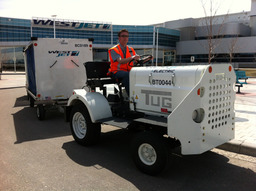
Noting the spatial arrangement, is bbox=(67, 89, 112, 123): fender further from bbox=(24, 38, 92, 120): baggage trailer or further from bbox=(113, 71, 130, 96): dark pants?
bbox=(24, 38, 92, 120): baggage trailer

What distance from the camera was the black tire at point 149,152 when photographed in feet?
12.4

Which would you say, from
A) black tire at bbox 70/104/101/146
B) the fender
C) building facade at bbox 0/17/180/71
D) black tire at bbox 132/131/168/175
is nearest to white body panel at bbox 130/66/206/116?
black tire at bbox 132/131/168/175

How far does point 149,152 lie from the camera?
4090 millimetres

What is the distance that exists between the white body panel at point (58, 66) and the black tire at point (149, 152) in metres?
5.60

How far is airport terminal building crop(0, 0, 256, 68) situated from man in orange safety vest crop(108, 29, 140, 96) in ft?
165

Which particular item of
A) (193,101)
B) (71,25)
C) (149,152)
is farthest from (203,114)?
(71,25)

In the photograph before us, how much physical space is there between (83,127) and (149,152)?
7.25ft

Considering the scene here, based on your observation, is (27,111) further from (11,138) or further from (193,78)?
(193,78)

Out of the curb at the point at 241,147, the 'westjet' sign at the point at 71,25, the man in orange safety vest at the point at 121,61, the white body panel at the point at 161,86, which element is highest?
the 'westjet' sign at the point at 71,25

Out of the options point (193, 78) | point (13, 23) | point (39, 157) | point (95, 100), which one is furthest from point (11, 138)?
point (13, 23)

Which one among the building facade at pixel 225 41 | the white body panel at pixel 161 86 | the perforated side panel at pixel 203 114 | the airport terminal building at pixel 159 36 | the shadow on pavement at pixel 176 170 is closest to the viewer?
the perforated side panel at pixel 203 114

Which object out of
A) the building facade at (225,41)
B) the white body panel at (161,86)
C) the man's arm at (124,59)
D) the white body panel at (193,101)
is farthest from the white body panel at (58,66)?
the building facade at (225,41)

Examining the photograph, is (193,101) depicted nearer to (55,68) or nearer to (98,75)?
(98,75)

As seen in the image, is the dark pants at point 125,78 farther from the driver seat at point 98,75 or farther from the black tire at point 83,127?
the black tire at point 83,127
